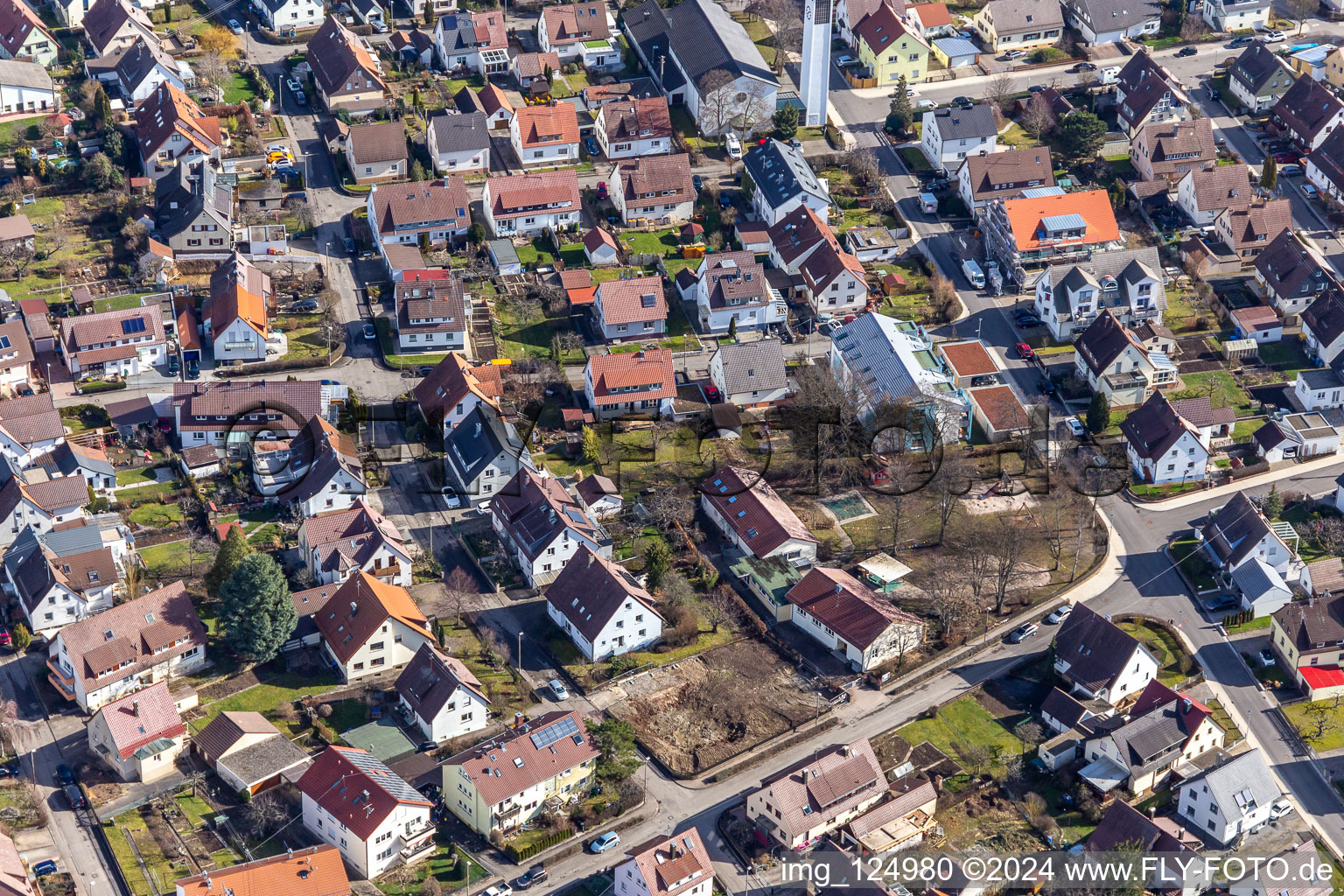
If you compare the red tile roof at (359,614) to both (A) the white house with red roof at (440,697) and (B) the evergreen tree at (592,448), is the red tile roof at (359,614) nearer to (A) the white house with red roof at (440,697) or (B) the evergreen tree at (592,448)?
(A) the white house with red roof at (440,697)

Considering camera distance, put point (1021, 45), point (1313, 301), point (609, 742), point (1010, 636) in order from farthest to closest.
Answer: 1. point (1021, 45)
2. point (1313, 301)
3. point (1010, 636)
4. point (609, 742)

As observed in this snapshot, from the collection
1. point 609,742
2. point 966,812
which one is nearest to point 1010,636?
point 966,812

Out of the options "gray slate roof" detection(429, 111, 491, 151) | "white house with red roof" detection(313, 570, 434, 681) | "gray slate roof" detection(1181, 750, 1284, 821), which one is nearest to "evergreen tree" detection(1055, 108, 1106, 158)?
"gray slate roof" detection(429, 111, 491, 151)

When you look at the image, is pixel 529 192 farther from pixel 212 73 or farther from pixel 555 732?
pixel 555 732

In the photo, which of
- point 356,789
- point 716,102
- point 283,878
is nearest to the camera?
point 283,878

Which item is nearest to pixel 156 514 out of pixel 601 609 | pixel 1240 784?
pixel 601 609

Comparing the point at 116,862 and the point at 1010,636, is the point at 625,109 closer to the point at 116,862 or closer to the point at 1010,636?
the point at 1010,636
